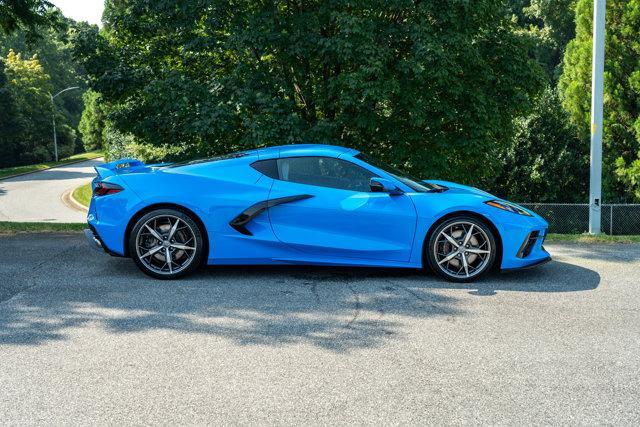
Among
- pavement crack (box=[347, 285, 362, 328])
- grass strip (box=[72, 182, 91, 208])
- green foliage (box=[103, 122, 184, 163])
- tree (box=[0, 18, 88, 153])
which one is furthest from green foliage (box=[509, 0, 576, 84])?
tree (box=[0, 18, 88, 153])

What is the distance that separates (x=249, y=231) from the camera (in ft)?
22.2

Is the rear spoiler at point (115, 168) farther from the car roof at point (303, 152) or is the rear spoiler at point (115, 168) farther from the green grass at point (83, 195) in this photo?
the green grass at point (83, 195)

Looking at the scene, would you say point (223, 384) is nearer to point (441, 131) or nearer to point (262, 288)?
point (262, 288)

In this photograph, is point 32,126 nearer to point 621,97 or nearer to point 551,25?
point 551,25

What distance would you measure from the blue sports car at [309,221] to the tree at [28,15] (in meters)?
9.85

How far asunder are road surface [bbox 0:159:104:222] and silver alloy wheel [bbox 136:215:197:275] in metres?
20.6

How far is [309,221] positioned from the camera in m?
6.70

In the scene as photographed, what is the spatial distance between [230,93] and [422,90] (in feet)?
11.3

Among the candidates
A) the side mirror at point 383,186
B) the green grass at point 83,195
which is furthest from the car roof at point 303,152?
the green grass at point 83,195


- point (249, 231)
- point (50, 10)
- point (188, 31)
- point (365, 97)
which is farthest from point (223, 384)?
point (50, 10)

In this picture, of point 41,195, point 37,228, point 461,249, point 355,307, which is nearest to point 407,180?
point 461,249

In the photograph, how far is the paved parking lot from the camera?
3.73 meters

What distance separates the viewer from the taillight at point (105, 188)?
6.90 m

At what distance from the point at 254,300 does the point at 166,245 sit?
133 centimetres
